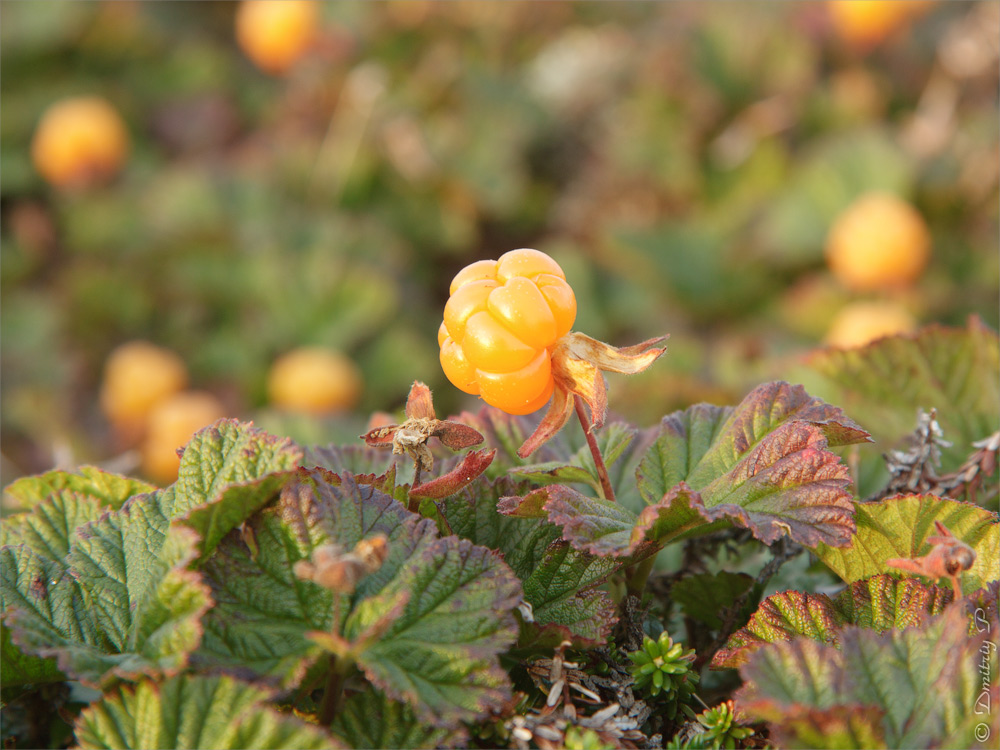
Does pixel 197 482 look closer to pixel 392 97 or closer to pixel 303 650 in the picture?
pixel 303 650

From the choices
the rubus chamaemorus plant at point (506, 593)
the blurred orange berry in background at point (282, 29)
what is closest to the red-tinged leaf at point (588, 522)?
the rubus chamaemorus plant at point (506, 593)

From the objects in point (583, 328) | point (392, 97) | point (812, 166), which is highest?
point (392, 97)

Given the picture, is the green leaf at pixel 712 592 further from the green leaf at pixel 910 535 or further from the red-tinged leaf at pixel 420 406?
the red-tinged leaf at pixel 420 406

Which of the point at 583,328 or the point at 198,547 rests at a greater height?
the point at 583,328

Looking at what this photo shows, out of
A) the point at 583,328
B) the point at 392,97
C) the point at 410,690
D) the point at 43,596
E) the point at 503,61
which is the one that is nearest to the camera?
the point at 410,690

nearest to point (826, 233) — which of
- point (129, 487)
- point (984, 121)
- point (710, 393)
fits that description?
point (984, 121)

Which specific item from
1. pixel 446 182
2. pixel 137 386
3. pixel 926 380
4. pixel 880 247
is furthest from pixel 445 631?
pixel 446 182

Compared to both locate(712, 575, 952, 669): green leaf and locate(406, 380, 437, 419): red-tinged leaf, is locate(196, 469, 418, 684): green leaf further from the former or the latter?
locate(712, 575, 952, 669): green leaf

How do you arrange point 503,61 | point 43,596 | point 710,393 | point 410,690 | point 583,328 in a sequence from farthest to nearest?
point 503,61 < point 583,328 < point 710,393 < point 43,596 < point 410,690
